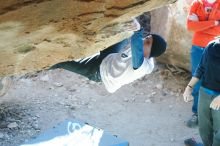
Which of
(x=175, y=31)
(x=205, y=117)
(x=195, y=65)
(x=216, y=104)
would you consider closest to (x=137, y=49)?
(x=216, y=104)

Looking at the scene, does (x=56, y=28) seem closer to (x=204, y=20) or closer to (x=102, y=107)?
(x=204, y=20)

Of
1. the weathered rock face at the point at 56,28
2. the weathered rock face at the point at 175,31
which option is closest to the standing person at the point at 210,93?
the weathered rock face at the point at 175,31

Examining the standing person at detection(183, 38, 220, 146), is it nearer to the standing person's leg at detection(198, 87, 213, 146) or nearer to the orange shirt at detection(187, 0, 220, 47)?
the standing person's leg at detection(198, 87, 213, 146)

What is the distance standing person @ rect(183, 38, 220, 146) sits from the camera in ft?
9.93

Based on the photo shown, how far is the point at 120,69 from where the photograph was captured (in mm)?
2652

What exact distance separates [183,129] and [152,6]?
3472mm

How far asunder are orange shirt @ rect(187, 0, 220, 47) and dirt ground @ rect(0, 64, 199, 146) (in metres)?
1.10

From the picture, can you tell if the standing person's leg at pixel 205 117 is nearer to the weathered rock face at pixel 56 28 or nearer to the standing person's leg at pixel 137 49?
the standing person's leg at pixel 137 49

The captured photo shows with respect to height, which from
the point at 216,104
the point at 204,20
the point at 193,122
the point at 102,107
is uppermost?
the point at 204,20

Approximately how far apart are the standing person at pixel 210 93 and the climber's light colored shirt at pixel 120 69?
60cm

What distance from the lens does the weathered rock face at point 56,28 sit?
841 mm

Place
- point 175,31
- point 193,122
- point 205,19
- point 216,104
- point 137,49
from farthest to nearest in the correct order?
point 175,31 < point 193,122 < point 205,19 < point 216,104 < point 137,49

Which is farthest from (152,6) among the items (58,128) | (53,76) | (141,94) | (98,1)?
(53,76)

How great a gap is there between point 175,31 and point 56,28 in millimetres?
4245
